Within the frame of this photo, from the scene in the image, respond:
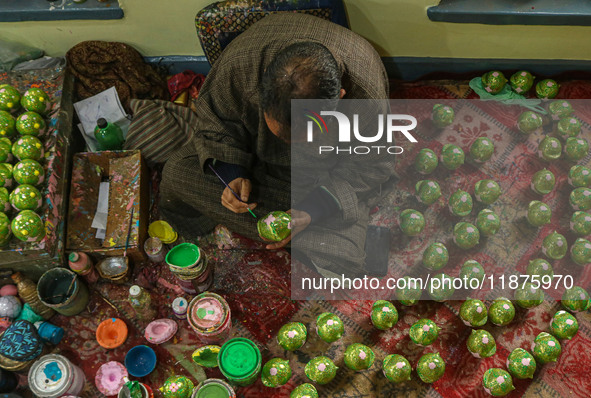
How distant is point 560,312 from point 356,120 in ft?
4.15

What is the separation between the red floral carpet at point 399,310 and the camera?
83.5 inches

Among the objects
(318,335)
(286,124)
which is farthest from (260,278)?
(286,124)

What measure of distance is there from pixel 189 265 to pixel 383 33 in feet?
4.97

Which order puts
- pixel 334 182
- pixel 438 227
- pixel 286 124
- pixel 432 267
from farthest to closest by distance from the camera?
pixel 438 227 → pixel 432 267 → pixel 334 182 → pixel 286 124

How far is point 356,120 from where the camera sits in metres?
1.91

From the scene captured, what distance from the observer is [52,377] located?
203 centimetres

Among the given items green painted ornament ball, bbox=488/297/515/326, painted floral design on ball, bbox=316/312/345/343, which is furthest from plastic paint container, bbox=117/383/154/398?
green painted ornament ball, bbox=488/297/515/326

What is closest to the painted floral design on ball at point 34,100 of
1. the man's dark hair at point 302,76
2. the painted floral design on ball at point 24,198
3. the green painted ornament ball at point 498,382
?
the painted floral design on ball at point 24,198

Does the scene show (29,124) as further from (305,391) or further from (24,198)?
(305,391)

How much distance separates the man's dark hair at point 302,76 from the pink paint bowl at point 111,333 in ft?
4.40

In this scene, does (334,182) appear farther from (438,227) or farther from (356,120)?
(438,227)

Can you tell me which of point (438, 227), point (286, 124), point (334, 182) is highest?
point (286, 124)

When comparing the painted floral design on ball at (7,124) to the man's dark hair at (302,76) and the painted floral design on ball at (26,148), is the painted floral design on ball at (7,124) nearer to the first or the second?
the painted floral design on ball at (26,148)

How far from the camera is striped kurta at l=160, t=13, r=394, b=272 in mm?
1838
